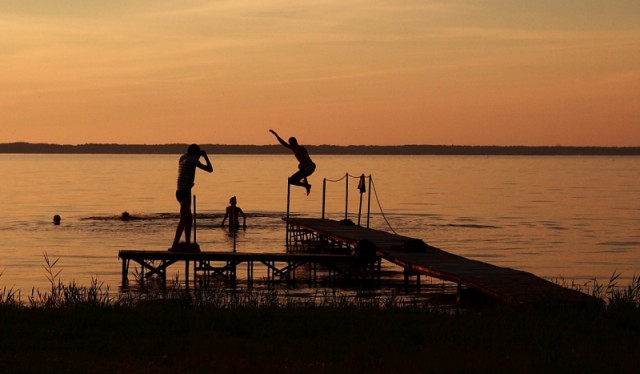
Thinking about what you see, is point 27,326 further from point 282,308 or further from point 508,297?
point 508,297

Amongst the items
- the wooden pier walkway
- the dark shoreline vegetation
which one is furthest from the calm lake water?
the dark shoreline vegetation

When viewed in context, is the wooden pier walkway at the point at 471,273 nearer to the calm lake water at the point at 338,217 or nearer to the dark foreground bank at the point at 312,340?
the dark foreground bank at the point at 312,340

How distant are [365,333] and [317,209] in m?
55.3

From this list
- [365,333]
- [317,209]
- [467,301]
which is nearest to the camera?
[365,333]

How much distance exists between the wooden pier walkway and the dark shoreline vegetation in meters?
0.81

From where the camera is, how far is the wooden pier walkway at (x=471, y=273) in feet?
53.9

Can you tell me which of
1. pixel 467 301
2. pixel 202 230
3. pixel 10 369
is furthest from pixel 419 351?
pixel 202 230

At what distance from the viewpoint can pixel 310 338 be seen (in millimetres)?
12992

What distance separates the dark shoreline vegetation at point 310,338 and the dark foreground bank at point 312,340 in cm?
1

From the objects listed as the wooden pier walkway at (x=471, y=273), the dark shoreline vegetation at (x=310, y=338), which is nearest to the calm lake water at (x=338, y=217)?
the wooden pier walkway at (x=471, y=273)

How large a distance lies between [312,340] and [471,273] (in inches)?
341

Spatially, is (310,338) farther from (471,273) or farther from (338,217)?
(338,217)

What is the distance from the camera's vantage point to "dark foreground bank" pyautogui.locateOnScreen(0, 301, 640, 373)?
36.6ft

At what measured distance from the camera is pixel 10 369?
428 inches
